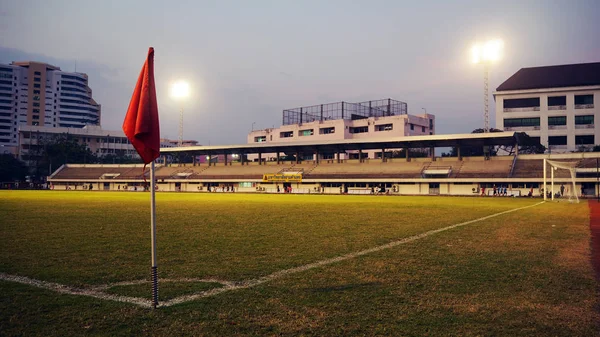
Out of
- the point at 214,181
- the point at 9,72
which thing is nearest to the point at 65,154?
the point at 214,181

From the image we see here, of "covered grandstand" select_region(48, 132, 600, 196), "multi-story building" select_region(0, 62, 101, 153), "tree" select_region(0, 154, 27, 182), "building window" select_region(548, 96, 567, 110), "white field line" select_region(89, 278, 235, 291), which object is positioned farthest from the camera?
"multi-story building" select_region(0, 62, 101, 153)

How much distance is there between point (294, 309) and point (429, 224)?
1278 centimetres

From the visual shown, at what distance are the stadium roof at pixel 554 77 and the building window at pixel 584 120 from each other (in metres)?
5.97

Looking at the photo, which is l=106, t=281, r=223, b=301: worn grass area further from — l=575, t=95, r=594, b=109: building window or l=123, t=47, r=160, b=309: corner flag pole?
l=575, t=95, r=594, b=109: building window

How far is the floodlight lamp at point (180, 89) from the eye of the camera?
253 ft

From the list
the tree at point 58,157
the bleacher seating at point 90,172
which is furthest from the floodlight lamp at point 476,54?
the tree at point 58,157

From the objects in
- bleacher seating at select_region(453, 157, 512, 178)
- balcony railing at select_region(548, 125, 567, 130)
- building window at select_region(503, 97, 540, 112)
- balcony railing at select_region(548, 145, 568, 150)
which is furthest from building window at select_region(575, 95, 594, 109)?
bleacher seating at select_region(453, 157, 512, 178)

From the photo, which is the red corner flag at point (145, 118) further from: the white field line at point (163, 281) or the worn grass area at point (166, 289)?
the white field line at point (163, 281)

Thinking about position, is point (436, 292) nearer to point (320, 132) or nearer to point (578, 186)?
point (578, 186)

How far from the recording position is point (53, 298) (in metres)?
6.27

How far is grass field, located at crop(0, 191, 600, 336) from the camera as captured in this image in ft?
16.8

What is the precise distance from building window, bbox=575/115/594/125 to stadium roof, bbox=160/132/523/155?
17.9 m

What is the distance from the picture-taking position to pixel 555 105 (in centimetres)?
7769

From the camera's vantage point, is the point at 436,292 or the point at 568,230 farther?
the point at 568,230
